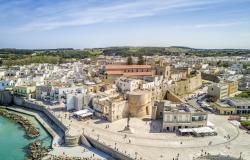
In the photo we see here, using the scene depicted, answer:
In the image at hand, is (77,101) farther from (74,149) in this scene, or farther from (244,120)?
(244,120)

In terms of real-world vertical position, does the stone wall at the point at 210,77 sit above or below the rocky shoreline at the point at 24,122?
above

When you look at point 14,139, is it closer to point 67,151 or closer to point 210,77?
point 67,151

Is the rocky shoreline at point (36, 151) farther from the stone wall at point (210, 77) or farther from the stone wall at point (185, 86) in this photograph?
the stone wall at point (210, 77)

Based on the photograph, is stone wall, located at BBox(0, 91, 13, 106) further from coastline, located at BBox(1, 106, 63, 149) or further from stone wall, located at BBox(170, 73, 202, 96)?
stone wall, located at BBox(170, 73, 202, 96)

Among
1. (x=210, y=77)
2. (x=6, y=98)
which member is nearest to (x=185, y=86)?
(x=210, y=77)

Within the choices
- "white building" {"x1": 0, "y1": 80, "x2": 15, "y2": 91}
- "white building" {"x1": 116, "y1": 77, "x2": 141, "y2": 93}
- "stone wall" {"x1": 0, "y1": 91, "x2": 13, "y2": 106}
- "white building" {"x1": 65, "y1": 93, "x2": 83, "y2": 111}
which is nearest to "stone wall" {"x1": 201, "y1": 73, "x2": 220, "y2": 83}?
"white building" {"x1": 116, "y1": 77, "x2": 141, "y2": 93}

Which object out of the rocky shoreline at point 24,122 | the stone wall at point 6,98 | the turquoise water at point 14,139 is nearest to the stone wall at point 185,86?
the turquoise water at point 14,139

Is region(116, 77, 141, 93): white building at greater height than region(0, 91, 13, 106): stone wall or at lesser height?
greater

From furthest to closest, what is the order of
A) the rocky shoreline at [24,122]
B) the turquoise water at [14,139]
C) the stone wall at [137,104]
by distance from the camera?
1. the stone wall at [137,104]
2. the rocky shoreline at [24,122]
3. the turquoise water at [14,139]
